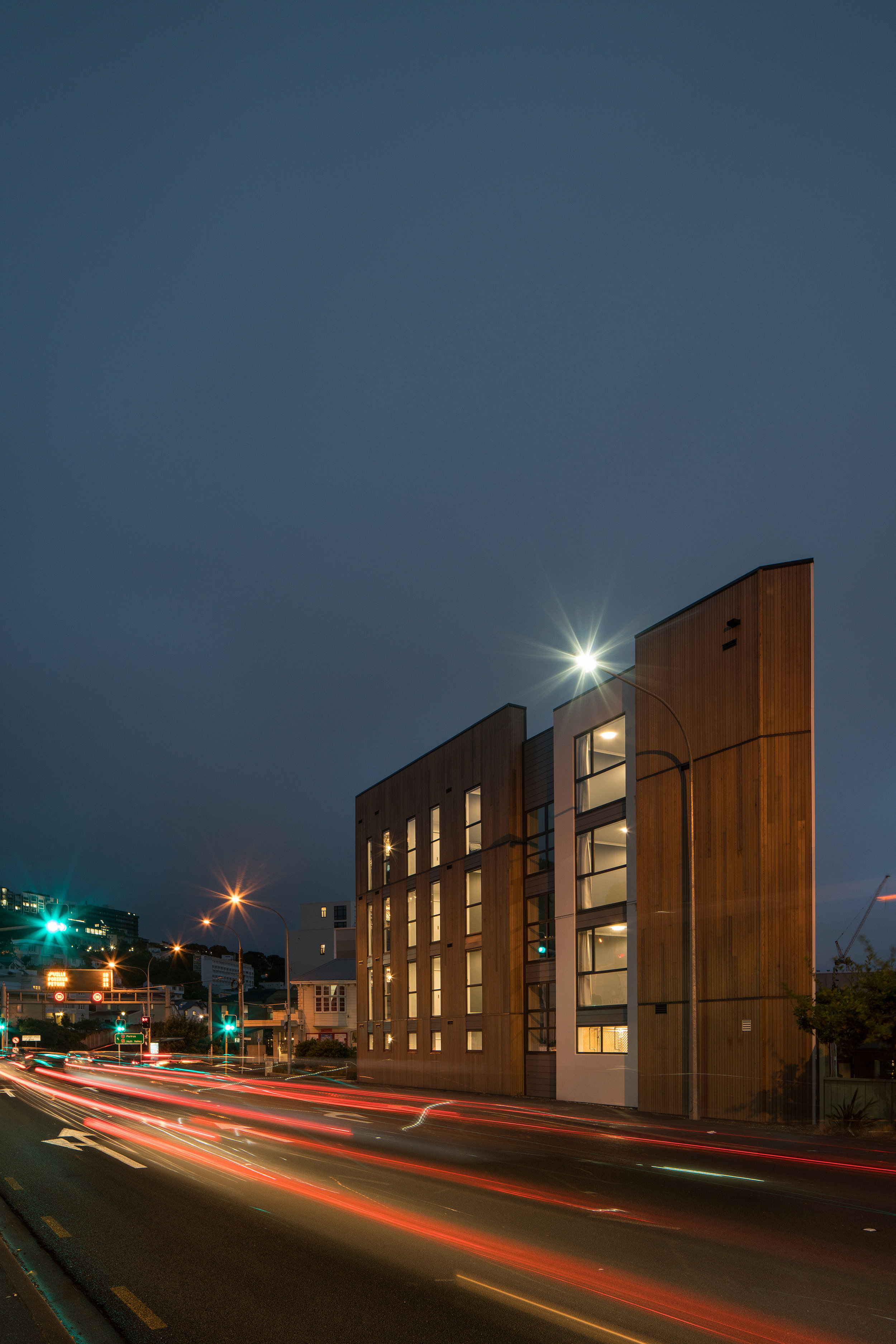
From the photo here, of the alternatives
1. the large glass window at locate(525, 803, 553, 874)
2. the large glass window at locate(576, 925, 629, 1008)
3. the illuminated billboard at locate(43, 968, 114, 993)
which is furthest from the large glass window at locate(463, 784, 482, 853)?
the illuminated billboard at locate(43, 968, 114, 993)

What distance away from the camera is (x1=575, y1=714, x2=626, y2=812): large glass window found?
36.0m

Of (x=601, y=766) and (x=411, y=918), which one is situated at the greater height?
(x=601, y=766)

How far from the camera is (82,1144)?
2231cm

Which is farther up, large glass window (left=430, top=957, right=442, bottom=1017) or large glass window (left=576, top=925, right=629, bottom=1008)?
large glass window (left=576, top=925, right=629, bottom=1008)

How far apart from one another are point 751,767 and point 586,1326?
21.6 m

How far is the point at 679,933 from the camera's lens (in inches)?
1200

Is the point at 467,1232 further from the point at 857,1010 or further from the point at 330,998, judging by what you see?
the point at 330,998

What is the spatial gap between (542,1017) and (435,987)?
1023cm

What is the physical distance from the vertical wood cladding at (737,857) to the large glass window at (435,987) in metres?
18.1

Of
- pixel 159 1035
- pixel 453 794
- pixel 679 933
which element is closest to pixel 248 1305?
pixel 679 933

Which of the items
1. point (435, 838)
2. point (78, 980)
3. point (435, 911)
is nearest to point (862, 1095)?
point (435, 911)

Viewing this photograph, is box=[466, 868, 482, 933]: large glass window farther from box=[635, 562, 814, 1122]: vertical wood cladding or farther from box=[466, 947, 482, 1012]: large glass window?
box=[635, 562, 814, 1122]: vertical wood cladding

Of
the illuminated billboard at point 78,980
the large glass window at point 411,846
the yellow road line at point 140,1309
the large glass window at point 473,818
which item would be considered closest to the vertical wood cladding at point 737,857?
the large glass window at point 473,818

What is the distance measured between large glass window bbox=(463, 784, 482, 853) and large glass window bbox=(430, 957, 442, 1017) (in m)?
6.08
